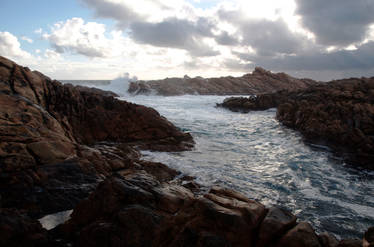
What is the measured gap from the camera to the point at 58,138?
596cm

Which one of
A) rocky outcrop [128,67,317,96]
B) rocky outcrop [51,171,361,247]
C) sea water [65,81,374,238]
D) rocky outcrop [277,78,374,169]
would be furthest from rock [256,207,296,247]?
rocky outcrop [128,67,317,96]

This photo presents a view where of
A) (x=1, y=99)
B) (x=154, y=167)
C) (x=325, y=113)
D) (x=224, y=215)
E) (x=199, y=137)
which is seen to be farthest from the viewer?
(x=325, y=113)

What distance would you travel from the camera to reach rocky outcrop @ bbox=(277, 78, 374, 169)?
10516mm

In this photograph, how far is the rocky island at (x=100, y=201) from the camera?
10.1 feet

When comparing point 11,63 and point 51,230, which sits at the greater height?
point 11,63

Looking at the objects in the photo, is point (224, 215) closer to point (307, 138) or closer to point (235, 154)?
point (235, 154)

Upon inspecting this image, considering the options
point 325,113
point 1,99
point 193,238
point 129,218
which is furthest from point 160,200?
point 325,113

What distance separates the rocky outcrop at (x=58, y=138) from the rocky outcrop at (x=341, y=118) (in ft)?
21.2

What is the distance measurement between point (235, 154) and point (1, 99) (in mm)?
7450

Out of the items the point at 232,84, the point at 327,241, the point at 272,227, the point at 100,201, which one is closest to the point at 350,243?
the point at 327,241

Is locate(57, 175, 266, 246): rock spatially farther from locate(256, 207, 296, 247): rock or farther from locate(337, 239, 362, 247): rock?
locate(337, 239, 362, 247): rock

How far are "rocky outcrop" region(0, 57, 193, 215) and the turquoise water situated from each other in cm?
166

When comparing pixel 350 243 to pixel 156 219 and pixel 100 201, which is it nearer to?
pixel 156 219

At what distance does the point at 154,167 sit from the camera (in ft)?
23.4
